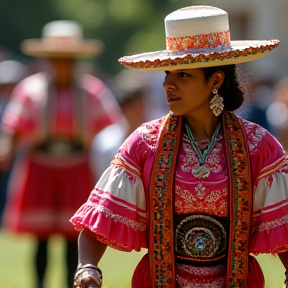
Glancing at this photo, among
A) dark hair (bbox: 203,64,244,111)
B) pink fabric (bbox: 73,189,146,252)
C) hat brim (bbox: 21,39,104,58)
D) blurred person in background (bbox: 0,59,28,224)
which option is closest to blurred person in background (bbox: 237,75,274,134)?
hat brim (bbox: 21,39,104,58)

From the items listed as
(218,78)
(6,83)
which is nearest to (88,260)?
(218,78)

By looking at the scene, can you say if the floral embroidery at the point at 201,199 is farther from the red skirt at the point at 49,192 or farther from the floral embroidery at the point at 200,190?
the red skirt at the point at 49,192

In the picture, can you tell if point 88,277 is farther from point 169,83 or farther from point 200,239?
point 169,83

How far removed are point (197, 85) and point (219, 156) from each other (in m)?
0.34

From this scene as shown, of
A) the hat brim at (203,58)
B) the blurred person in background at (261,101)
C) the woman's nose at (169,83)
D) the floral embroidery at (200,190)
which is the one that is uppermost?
the blurred person in background at (261,101)

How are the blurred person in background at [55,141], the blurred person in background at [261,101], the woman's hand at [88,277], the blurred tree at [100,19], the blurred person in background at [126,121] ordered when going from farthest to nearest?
the blurred tree at [100,19], the blurred person in background at [261,101], the blurred person in background at [126,121], the blurred person in background at [55,141], the woman's hand at [88,277]

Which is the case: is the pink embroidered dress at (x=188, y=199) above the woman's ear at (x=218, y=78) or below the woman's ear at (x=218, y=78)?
below

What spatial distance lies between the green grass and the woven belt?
9.76 feet

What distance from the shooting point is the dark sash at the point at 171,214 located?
579 cm

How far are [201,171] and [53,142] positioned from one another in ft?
16.5

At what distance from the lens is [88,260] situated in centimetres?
574

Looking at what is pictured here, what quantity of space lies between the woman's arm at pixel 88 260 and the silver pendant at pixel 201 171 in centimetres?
53

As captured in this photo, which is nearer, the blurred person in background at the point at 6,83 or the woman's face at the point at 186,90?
the woman's face at the point at 186,90

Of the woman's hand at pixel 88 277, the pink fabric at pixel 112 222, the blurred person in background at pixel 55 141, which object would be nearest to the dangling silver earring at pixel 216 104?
the pink fabric at pixel 112 222
